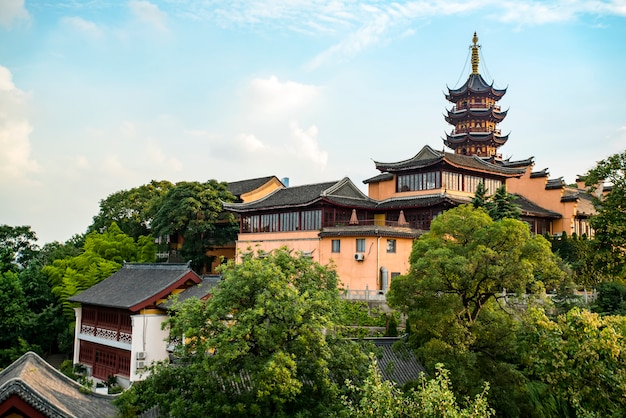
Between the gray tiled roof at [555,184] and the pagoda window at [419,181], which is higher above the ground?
the gray tiled roof at [555,184]

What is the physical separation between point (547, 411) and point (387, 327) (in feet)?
31.3

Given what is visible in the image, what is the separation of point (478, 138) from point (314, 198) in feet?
62.8

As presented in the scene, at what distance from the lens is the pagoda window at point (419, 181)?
33275 millimetres

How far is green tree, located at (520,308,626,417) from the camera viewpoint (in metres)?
11.6

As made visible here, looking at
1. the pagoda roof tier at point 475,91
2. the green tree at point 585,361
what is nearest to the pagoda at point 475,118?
the pagoda roof tier at point 475,91

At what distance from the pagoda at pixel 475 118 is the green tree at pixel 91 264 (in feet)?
84.8

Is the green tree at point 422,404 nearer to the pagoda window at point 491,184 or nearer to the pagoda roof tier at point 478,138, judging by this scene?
the pagoda window at point 491,184

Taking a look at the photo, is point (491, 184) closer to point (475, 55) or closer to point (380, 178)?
point (380, 178)

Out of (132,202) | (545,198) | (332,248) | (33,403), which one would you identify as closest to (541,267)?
(33,403)

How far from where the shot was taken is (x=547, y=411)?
1578 centimetres

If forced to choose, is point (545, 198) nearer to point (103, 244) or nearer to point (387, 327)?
point (387, 327)

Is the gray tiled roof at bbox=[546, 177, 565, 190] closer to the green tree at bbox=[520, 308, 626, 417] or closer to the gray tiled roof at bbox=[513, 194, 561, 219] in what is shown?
the gray tiled roof at bbox=[513, 194, 561, 219]

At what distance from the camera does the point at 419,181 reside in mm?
34125

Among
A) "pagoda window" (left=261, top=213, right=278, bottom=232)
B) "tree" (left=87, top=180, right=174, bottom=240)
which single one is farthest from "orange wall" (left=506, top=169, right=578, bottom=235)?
"tree" (left=87, top=180, right=174, bottom=240)
